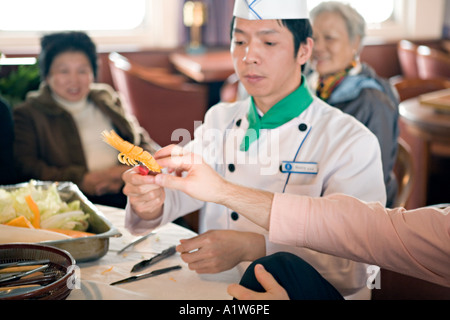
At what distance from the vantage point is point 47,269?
119 cm

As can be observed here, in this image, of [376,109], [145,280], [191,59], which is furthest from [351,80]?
[191,59]

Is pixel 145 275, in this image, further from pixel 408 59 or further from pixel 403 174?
pixel 408 59

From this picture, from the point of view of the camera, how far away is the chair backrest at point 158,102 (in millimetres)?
4672

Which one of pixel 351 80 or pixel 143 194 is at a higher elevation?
pixel 351 80

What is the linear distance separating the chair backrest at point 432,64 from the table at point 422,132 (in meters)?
1.85

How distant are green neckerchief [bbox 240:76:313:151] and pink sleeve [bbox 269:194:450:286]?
528 millimetres

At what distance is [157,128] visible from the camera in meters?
4.88

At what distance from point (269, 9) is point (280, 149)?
458 mm

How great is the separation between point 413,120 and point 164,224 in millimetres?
2051

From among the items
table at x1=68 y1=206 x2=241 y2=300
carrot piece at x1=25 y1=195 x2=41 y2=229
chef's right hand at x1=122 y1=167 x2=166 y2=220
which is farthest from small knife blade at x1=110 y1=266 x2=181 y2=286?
carrot piece at x1=25 y1=195 x2=41 y2=229

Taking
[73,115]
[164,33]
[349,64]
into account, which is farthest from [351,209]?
[164,33]

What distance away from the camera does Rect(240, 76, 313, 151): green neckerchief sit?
5.93 feet

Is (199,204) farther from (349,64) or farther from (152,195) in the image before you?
(349,64)

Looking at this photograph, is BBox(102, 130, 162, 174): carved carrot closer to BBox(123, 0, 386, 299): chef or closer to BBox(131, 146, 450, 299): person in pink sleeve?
BBox(131, 146, 450, 299): person in pink sleeve
